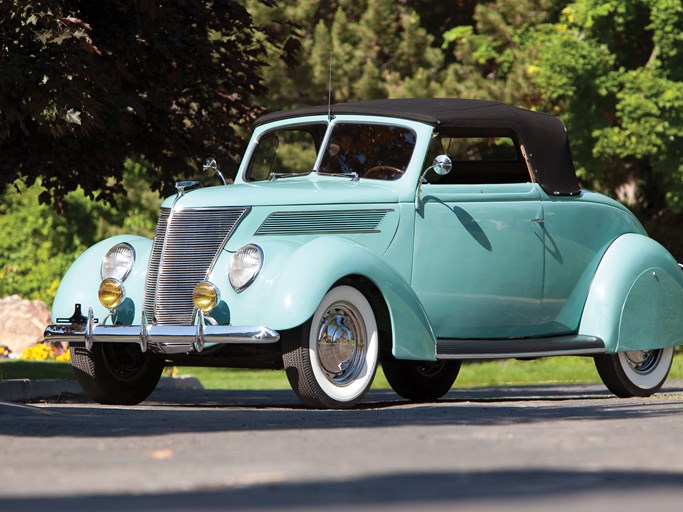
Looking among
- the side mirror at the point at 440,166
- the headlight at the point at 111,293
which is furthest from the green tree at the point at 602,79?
the headlight at the point at 111,293

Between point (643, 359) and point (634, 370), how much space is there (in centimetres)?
16

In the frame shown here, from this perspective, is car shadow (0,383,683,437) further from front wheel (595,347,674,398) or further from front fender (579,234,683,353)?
front fender (579,234,683,353)

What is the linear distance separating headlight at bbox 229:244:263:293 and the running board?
153 cm

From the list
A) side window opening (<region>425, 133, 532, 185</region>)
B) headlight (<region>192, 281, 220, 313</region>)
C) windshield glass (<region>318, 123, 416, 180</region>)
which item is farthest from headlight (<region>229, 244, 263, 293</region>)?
side window opening (<region>425, 133, 532, 185</region>)

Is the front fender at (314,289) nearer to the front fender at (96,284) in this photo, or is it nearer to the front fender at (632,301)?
the front fender at (96,284)

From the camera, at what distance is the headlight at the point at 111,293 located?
9.77 meters

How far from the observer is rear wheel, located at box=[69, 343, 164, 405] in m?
10.1

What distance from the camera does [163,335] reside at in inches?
358

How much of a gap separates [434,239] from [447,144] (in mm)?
954

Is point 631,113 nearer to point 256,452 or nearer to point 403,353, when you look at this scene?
point 403,353

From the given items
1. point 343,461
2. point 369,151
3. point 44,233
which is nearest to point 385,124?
point 369,151

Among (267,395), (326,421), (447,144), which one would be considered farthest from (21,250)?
(326,421)

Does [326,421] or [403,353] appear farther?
[403,353]

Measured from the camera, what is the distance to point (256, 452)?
596 cm
